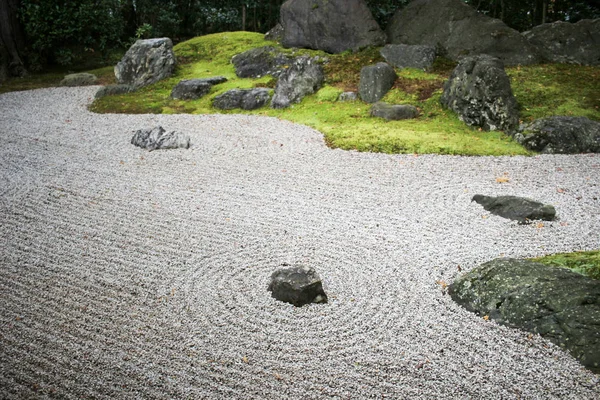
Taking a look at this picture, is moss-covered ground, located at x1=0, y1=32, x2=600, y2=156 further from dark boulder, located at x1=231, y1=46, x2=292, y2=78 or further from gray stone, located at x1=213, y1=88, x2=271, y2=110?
dark boulder, located at x1=231, y1=46, x2=292, y2=78

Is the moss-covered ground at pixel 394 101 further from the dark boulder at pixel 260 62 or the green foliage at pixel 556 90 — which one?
the dark boulder at pixel 260 62

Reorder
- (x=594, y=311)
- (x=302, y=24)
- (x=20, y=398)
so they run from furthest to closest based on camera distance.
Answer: (x=302, y=24)
(x=594, y=311)
(x=20, y=398)

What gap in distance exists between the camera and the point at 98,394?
3.78 meters

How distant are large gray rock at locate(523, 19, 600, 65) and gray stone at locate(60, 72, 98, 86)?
53.3ft

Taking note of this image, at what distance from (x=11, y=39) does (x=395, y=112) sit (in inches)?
629

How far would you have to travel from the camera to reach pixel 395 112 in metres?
12.6

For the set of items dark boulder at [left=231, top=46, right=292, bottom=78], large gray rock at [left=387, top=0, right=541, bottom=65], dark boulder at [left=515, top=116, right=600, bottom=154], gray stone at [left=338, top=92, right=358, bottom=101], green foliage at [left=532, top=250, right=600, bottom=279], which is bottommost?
dark boulder at [left=515, top=116, right=600, bottom=154]

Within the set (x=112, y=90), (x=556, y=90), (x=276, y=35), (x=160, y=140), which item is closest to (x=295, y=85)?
(x=160, y=140)

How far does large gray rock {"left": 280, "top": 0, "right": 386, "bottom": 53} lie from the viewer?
16688mm

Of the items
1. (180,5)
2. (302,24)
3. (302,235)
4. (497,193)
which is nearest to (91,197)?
(302,235)

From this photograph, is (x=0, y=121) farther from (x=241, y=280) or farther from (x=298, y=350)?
(x=298, y=350)

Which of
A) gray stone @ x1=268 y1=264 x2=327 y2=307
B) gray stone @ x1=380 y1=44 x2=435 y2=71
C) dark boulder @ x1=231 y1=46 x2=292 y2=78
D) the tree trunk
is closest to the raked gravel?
gray stone @ x1=268 y1=264 x2=327 y2=307

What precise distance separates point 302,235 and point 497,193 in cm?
371

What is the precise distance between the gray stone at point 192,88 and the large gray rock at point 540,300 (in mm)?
12536
